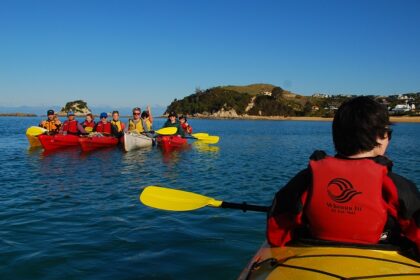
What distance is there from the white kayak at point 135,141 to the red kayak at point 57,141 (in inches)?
97.7

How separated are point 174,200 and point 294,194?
2.69m

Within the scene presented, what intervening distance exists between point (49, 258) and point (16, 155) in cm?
1453

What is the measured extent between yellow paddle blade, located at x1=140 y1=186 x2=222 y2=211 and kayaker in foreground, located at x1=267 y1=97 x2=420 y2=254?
2.22m

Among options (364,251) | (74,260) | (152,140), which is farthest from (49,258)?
(152,140)

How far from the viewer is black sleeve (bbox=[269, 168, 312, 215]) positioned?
309 cm

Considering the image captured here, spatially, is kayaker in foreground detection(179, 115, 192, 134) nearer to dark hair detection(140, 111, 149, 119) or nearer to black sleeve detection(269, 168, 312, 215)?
dark hair detection(140, 111, 149, 119)

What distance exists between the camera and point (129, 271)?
5234mm

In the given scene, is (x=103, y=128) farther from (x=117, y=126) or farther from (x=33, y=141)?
(x=33, y=141)

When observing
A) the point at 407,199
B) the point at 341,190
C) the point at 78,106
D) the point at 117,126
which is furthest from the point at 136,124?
the point at 78,106

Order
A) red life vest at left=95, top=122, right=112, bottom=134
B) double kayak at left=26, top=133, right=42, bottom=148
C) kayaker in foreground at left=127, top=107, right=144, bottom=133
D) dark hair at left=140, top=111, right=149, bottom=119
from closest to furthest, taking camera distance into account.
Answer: double kayak at left=26, top=133, right=42, bottom=148 < red life vest at left=95, top=122, right=112, bottom=134 < kayaker in foreground at left=127, top=107, right=144, bottom=133 < dark hair at left=140, top=111, right=149, bottom=119

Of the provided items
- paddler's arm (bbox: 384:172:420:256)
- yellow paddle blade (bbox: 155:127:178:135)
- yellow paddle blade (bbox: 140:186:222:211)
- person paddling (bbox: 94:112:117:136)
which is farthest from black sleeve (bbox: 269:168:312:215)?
person paddling (bbox: 94:112:117:136)

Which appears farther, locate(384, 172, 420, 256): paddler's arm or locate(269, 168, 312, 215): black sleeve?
locate(269, 168, 312, 215): black sleeve

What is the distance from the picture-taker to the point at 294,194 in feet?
10.3

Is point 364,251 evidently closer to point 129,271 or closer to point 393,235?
point 393,235
